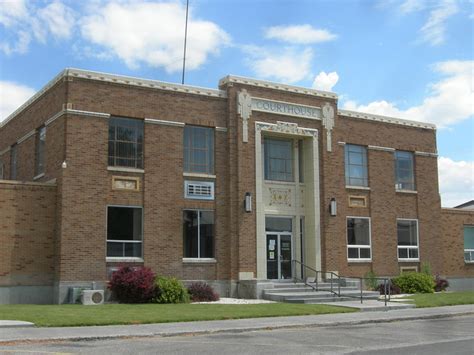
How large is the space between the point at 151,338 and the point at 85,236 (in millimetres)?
10181

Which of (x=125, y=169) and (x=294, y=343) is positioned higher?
(x=125, y=169)

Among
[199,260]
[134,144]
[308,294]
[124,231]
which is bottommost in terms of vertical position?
[308,294]

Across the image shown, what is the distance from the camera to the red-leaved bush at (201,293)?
25.0 m

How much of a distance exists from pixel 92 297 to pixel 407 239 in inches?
660

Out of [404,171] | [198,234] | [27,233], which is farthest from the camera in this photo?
[404,171]

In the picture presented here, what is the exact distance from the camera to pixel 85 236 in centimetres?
2402

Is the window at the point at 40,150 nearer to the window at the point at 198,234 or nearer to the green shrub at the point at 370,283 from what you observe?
the window at the point at 198,234

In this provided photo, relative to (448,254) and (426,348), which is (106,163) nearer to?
(426,348)

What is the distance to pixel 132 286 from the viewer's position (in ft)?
77.4

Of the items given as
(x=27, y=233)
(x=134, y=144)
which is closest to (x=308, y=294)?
(x=134, y=144)

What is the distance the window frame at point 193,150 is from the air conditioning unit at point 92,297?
614cm

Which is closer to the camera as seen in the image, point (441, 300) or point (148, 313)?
point (148, 313)

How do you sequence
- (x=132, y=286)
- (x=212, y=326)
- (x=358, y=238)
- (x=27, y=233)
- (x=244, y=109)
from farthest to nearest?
1. (x=358, y=238)
2. (x=244, y=109)
3. (x=27, y=233)
4. (x=132, y=286)
5. (x=212, y=326)

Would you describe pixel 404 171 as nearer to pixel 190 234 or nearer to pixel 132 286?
pixel 190 234
